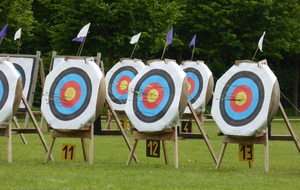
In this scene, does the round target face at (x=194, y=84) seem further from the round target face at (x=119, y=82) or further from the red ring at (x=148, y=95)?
the red ring at (x=148, y=95)

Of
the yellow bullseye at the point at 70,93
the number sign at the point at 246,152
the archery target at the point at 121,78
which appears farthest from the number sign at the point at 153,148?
the archery target at the point at 121,78

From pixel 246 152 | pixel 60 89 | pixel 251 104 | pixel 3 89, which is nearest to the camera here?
pixel 246 152

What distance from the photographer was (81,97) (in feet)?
50.8

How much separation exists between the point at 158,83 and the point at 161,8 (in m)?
21.1

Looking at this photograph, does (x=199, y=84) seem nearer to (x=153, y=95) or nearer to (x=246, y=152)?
(x=153, y=95)

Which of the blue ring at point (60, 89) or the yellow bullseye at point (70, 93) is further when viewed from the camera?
the yellow bullseye at point (70, 93)

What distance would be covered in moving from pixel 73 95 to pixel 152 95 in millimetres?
1649

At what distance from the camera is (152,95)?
51.3ft

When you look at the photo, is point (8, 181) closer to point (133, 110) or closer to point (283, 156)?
point (133, 110)

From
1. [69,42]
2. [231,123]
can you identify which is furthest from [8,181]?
[69,42]

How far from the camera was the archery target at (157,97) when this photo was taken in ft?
49.0

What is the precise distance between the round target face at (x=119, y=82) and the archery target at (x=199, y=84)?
1841 millimetres

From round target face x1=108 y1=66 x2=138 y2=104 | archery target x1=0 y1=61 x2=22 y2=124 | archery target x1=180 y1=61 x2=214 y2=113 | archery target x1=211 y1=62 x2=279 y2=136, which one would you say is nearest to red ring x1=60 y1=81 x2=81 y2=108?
archery target x1=0 y1=61 x2=22 y2=124

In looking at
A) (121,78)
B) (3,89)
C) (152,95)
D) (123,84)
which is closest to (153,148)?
(152,95)
